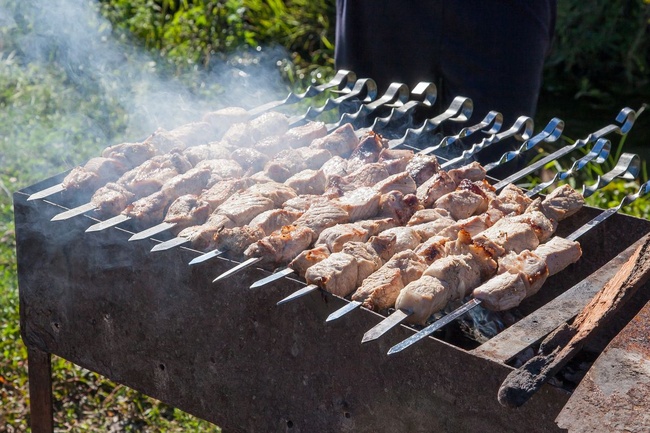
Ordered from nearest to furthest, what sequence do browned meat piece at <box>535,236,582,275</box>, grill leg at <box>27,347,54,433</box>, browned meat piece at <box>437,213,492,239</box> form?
browned meat piece at <box>535,236,582,275</box> < browned meat piece at <box>437,213,492,239</box> < grill leg at <box>27,347,54,433</box>

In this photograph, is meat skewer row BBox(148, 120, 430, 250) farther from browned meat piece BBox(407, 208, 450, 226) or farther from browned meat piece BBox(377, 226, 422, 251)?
browned meat piece BBox(377, 226, 422, 251)

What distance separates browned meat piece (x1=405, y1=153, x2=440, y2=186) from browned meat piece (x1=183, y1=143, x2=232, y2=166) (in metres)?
0.76

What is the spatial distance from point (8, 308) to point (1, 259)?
543 mm

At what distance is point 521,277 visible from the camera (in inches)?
107

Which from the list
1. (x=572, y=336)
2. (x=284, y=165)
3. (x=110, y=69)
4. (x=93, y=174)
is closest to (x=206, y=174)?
(x=284, y=165)

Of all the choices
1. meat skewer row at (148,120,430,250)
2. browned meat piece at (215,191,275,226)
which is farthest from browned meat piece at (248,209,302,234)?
meat skewer row at (148,120,430,250)

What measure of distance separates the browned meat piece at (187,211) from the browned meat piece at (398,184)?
0.64 m

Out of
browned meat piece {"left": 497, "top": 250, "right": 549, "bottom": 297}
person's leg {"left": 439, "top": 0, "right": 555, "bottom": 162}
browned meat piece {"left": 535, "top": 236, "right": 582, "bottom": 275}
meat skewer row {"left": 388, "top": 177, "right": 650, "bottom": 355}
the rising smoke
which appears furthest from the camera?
→ the rising smoke

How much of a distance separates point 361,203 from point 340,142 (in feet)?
2.00

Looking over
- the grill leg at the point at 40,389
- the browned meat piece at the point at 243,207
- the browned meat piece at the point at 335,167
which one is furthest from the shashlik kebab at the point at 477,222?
the grill leg at the point at 40,389

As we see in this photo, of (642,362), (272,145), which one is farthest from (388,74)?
(642,362)

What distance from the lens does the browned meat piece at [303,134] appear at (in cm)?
373

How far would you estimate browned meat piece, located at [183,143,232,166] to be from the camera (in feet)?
11.6

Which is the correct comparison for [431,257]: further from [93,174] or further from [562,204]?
[93,174]
